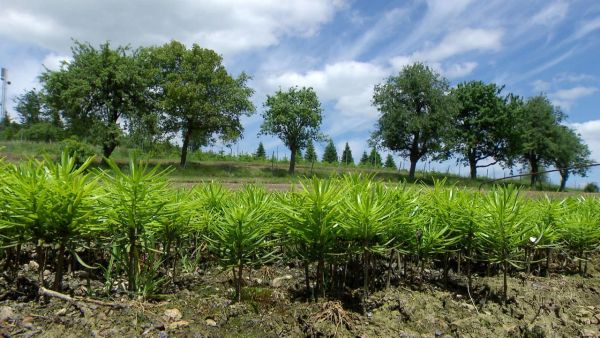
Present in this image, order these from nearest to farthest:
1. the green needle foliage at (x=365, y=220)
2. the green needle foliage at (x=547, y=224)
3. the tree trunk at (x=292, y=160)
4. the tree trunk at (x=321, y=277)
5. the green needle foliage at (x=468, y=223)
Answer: the green needle foliage at (x=365, y=220) < the tree trunk at (x=321, y=277) < the green needle foliage at (x=468, y=223) < the green needle foliage at (x=547, y=224) < the tree trunk at (x=292, y=160)

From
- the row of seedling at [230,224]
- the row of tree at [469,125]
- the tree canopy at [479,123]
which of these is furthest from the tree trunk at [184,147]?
the row of seedling at [230,224]

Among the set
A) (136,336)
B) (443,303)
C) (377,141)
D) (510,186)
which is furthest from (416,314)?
(377,141)

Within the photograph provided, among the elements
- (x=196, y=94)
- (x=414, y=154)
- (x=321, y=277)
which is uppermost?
(x=196, y=94)

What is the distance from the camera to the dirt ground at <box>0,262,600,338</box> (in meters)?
1.61

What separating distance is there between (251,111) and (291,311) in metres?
38.5

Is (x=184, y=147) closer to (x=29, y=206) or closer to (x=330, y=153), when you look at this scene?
(x=29, y=206)

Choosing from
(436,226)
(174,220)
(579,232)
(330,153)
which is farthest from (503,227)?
(330,153)

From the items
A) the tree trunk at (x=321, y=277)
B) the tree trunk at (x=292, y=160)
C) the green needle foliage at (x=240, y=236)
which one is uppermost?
the tree trunk at (x=292, y=160)

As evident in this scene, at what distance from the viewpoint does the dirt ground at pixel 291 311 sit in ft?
5.27

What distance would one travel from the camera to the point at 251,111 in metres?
39.7

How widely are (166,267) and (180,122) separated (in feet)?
119

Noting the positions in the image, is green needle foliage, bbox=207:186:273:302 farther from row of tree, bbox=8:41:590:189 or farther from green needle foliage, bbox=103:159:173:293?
row of tree, bbox=8:41:590:189

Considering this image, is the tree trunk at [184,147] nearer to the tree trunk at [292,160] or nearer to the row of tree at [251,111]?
the row of tree at [251,111]

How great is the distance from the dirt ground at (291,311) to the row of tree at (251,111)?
2557cm
